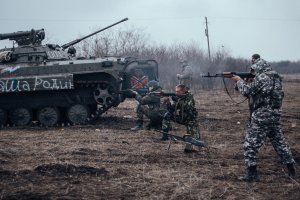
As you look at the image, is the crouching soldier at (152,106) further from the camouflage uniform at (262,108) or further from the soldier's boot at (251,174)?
the soldier's boot at (251,174)

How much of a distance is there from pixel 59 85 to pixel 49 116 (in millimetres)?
1048

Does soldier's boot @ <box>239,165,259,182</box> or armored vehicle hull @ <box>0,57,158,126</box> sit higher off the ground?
armored vehicle hull @ <box>0,57,158,126</box>

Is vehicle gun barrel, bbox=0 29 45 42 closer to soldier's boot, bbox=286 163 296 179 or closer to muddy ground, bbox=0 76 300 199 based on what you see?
muddy ground, bbox=0 76 300 199

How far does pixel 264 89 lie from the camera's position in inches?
271

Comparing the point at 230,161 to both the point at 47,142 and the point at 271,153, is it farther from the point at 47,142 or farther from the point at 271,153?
the point at 47,142

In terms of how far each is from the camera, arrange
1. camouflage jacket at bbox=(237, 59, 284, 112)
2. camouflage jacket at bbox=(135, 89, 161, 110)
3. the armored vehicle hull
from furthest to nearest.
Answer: the armored vehicle hull, camouflage jacket at bbox=(135, 89, 161, 110), camouflage jacket at bbox=(237, 59, 284, 112)

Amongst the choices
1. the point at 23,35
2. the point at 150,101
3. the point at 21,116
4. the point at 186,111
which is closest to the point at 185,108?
the point at 186,111

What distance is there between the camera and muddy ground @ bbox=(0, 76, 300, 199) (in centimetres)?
628

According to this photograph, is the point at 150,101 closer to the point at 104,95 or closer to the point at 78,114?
the point at 104,95

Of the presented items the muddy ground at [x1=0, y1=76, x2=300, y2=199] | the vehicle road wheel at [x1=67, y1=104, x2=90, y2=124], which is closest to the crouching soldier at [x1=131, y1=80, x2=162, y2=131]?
the muddy ground at [x1=0, y1=76, x2=300, y2=199]

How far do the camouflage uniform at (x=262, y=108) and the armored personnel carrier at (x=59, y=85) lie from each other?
23.0 ft

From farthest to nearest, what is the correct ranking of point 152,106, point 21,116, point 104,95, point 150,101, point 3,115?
point 3,115 < point 21,116 < point 104,95 < point 152,106 < point 150,101

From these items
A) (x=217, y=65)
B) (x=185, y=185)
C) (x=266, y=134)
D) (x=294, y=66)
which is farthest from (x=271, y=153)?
(x=294, y=66)

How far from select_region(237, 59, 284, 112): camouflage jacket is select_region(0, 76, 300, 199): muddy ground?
115cm
